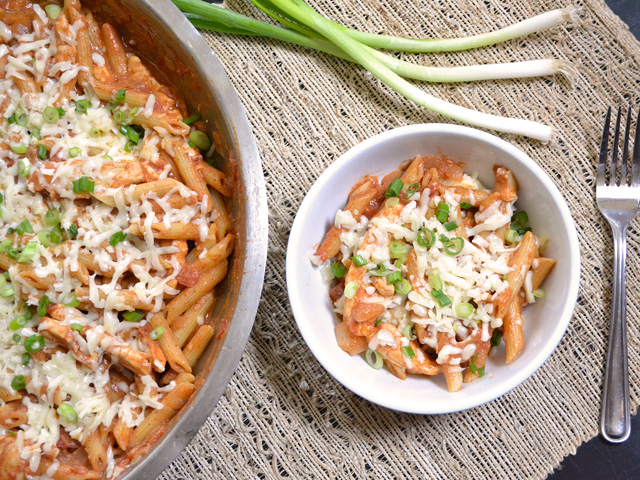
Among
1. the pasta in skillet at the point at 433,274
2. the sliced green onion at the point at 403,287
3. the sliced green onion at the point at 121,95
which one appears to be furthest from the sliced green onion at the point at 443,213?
the sliced green onion at the point at 121,95

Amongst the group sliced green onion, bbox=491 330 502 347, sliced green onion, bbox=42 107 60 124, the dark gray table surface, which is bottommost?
the dark gray table surface

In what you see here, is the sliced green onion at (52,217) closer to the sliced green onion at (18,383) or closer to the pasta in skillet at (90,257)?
the pasta in skillet at (90,257)

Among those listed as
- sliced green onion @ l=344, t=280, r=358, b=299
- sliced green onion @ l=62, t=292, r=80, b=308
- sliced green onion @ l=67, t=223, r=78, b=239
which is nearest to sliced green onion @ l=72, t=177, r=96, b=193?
sliced green onion @ l=67, t=223, r=78, b=239

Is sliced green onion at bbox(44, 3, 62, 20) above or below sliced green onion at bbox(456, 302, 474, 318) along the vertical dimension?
above

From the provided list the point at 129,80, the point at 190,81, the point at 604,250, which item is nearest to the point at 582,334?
the point at 604,250

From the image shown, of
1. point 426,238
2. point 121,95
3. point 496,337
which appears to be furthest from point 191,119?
point 496,337

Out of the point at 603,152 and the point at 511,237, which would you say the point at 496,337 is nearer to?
the point at 511,237

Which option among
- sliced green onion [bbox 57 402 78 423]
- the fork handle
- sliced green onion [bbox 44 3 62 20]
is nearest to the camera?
sliced green onion [bbox 57 402 78 423]

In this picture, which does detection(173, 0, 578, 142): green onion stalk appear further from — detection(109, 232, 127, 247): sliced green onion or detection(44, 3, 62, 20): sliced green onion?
detection(109, 232, 127, 247): sliced green onion
